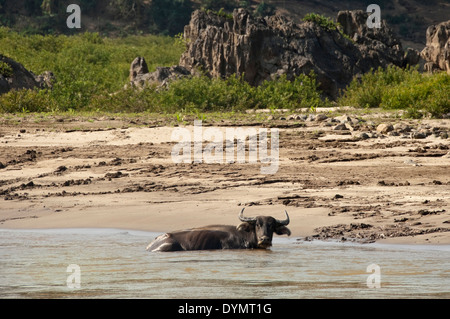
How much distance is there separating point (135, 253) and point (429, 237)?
3032 millimetres

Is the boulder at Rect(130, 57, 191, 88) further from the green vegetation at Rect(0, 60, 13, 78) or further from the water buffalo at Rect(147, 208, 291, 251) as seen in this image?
the water buffalo at Rect(147, 208, 291, 251)

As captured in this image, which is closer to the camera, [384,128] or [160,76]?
[384,128]

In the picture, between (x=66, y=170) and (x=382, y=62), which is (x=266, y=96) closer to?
(x=382, y=62)

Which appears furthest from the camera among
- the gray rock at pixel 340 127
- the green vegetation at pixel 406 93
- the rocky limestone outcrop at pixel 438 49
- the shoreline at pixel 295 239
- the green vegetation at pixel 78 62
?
the rocky limestone outcrop at pixel 438 49

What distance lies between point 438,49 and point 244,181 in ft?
51.0

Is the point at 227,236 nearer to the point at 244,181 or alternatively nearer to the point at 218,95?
the point at 244,181

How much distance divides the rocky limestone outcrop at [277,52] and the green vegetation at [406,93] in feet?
9.14

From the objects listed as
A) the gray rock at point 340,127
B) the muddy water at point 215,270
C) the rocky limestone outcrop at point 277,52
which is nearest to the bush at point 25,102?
the rocky limestone outcrop at point 277,52

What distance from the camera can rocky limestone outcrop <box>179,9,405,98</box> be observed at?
23891 mm

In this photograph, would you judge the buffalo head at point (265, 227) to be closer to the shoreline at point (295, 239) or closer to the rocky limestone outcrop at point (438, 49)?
the shoreline at point (295, 239)

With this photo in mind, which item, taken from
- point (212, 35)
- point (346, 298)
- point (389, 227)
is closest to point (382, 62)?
point (212, 35)

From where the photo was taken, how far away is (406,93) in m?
17.1

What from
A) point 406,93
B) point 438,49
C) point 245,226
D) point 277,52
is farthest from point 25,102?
point 438,49

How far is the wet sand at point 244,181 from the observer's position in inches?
368
